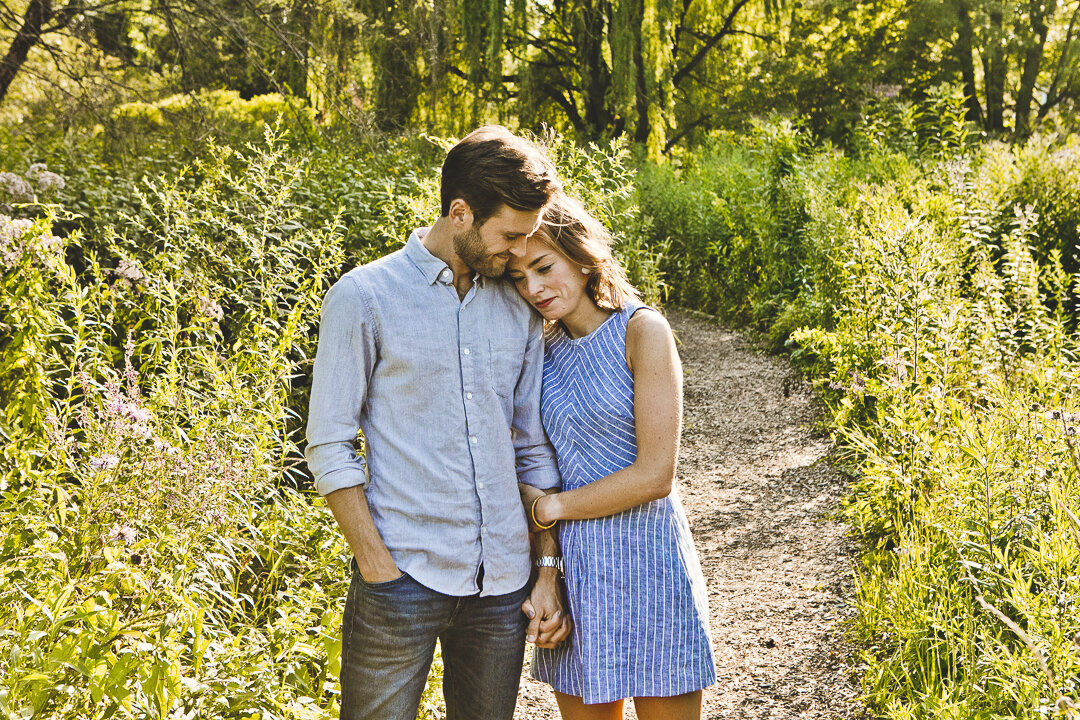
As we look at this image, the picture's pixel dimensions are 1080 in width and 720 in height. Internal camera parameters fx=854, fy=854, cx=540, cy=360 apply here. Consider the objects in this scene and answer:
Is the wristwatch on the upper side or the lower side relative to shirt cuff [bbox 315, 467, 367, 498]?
lower

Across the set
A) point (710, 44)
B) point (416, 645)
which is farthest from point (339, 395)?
point (710, 44)

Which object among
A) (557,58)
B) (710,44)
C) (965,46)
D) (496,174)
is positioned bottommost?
(496,174)

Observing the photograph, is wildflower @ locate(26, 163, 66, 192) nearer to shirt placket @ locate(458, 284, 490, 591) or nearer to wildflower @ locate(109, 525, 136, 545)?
wildflower @ locate(109, 525, 136, 545)

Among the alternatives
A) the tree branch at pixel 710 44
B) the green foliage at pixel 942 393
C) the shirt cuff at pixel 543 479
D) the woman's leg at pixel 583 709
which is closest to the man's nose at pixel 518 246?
the shirt cuff at pixel 543 479

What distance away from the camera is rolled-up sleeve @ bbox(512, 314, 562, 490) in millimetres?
2027

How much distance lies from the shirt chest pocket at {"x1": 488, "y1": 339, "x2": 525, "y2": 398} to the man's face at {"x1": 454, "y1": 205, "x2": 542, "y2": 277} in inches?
6.4

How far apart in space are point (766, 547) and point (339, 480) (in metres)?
2.77

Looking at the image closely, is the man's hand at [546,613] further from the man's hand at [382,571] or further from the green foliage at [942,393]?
the green foliage at [942,393]

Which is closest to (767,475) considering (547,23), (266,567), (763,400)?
(763,400)

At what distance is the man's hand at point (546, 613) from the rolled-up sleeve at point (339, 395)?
0.49 metres

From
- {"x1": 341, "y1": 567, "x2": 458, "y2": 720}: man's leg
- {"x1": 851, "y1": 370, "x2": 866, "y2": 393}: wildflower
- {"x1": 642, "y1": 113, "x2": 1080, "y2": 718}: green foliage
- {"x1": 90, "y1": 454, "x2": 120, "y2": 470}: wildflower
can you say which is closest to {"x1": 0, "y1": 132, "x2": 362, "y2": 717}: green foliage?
{"x1": 90, "y1": 454, "x2": 120, "y2": 470}: wildflower

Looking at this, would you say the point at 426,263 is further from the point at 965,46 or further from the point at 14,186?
the point at 965,46

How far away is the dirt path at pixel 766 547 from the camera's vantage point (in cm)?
303

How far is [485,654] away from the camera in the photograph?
1.89 meters
